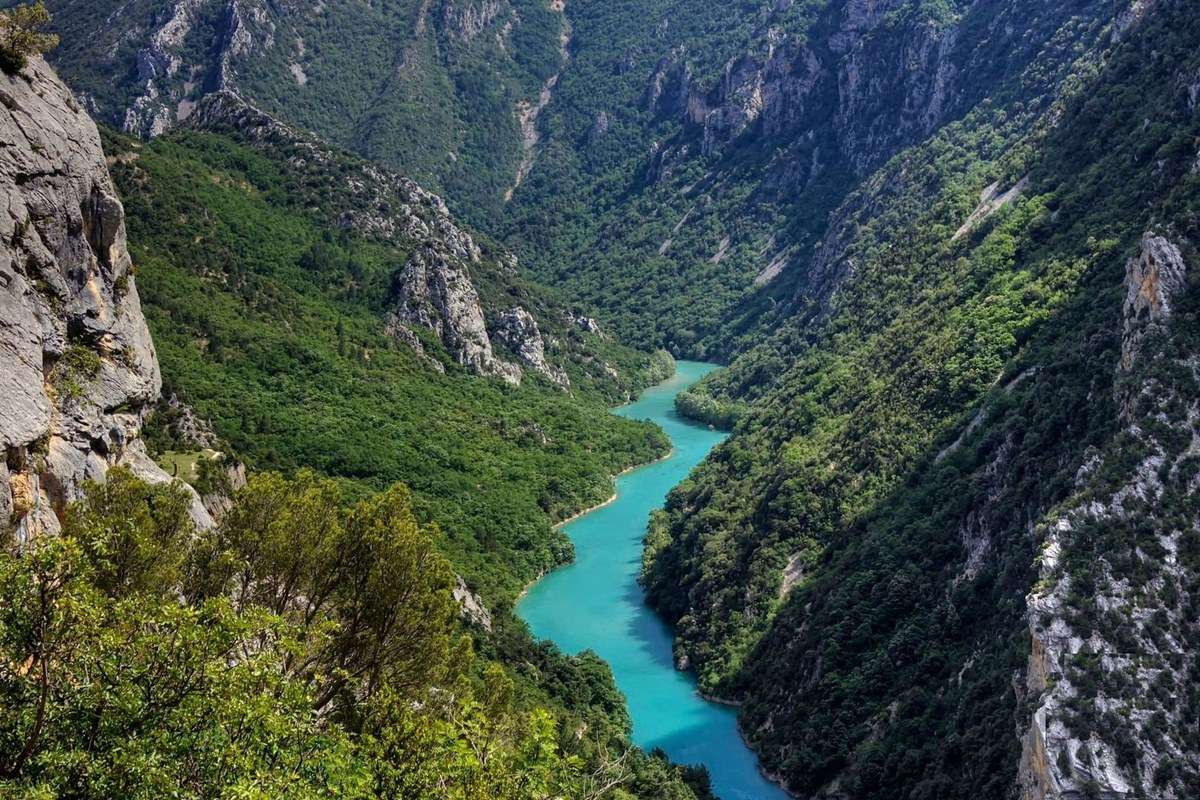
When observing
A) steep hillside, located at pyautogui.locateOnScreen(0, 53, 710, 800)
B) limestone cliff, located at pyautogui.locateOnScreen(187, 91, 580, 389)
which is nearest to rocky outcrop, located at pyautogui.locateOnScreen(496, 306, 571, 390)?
limestone cliff, located at pyautogui.locateOnScreen(187, 91, 580, 389)

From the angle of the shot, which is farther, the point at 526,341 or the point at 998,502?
the point at 526,341

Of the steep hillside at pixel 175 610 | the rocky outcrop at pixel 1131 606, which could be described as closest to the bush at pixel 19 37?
the steep hillside at pixel 175 610

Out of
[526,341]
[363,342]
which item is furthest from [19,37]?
[526,341]

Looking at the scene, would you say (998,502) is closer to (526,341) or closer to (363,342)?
(363,342)

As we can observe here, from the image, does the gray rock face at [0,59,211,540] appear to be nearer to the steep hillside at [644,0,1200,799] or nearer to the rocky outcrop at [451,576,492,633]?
the steep hillside at [644,0,1200,799]

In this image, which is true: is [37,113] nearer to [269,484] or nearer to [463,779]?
[269,484]

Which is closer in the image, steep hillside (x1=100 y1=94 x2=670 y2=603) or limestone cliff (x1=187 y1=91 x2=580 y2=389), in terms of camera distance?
steep hillside (x1=100 y1=94 x2=670 y2=603)
